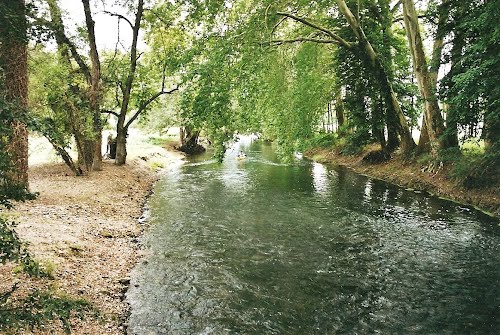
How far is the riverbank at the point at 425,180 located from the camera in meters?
14.7

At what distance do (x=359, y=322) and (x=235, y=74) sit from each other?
11416 mm

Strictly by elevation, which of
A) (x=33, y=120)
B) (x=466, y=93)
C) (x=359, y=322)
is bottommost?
(x=359, y=322)

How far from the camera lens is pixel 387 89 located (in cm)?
2189

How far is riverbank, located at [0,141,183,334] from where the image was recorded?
677 centimetres

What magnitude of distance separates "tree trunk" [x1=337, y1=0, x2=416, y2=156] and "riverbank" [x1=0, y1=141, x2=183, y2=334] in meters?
13.7

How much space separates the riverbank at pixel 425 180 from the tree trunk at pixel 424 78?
52.1 inches

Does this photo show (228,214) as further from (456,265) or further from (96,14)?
(96,14)

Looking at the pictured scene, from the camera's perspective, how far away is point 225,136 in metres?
17.5

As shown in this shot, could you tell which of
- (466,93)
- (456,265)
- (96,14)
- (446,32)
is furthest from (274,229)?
(96,14)

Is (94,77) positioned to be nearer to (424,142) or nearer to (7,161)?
(7,161)

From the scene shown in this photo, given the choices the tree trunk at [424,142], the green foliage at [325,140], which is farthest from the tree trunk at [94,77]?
the green foliage at [325,140]

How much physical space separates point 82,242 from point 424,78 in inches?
652

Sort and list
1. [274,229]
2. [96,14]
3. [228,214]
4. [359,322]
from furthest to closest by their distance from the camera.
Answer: [96,14] → [228,214] → [274,229] → [359,322]

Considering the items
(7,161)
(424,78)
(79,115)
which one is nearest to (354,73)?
(424,78)
